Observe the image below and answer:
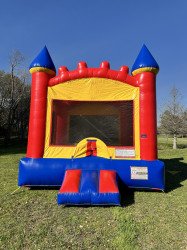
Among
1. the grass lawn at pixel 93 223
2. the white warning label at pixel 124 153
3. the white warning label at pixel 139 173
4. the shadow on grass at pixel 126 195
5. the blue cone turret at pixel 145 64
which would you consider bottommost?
the grass lawn at pixel 93 223

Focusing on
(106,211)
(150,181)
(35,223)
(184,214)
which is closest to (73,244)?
(35,223)

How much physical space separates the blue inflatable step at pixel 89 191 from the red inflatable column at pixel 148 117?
128 cm

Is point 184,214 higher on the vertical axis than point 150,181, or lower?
lower

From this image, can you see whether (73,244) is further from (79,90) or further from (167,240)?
(79,90)

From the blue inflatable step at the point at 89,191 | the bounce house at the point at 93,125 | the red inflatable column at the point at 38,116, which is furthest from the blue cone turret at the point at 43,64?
the blue inflatable step at the point at 89,191

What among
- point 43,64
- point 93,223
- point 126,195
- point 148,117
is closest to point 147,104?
point 148,117

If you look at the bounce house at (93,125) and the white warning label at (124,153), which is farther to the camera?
the white warning label at (124,153)

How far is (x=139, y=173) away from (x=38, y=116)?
2963 mm

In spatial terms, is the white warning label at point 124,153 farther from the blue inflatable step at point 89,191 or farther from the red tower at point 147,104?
the blue inflatable step at point 89,191

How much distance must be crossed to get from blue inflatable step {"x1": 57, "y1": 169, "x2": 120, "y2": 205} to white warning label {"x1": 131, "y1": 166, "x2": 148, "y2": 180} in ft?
2.16

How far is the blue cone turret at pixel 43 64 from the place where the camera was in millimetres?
6285

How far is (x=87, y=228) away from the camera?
3.76 metres

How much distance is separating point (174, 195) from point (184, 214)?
123 centimetres

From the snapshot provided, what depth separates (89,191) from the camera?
4.70 metres
